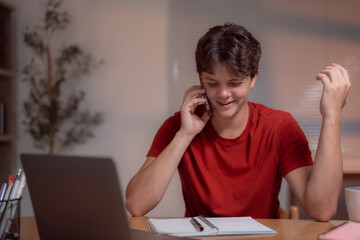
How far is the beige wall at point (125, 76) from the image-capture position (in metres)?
3.28

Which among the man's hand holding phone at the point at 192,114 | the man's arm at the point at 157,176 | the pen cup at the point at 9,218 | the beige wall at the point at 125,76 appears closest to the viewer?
the pen cup at the point at 9,218

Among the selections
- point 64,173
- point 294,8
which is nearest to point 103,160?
point 64,173

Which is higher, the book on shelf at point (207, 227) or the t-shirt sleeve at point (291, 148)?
the t-shirt sleeve at point (291, 148)

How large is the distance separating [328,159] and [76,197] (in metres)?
0.86

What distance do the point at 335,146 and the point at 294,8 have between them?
2117 millimetres

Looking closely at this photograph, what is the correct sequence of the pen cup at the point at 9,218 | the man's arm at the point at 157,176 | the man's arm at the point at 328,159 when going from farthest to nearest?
1. the man's arm at the point at 157,176
2. the man's arm at the point at 328,159
3. the pen cup at the point at 9,218

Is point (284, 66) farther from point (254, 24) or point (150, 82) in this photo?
point (150, 82)

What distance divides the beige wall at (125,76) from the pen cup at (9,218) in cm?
235

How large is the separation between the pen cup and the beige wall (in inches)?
92.6

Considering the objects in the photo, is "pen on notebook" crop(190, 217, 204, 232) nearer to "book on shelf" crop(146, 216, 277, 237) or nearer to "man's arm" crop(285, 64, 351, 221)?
"book on shelf" crop(146, 216, 277, 237)

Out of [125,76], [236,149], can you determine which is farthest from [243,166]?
[125,76]

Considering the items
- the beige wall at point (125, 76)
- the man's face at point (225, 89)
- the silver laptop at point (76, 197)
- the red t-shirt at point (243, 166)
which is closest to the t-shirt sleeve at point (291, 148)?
the red t-shirt at point (243, 166)

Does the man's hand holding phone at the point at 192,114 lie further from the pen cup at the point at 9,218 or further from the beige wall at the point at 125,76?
the beige wall at the point at 125,76

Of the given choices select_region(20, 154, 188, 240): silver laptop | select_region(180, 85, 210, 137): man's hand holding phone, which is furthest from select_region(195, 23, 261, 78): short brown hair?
select_region(20, 154, 188, 240): silver laptop
